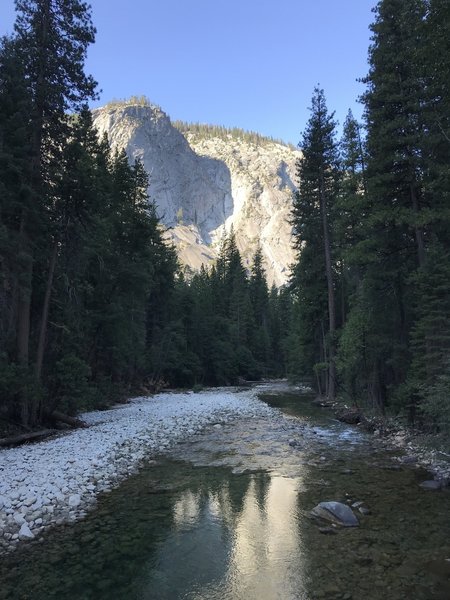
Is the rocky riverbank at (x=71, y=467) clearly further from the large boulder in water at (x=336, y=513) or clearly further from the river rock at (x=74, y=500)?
the large boulder in water at (x=336, y=513)

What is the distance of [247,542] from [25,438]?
936cm

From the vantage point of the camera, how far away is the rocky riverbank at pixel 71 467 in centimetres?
730

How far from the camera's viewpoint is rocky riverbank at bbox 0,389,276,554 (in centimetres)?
730

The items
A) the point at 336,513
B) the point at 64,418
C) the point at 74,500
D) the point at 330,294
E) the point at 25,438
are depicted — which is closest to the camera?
the point at 336,513

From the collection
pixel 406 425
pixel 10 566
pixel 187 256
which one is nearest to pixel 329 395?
pixel 406 425

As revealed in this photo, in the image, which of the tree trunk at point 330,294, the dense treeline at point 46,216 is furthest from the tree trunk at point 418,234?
the dense treeline at point 46,216

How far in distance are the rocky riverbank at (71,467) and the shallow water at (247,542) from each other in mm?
451


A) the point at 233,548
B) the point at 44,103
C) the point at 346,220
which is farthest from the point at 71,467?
the point at 346,220

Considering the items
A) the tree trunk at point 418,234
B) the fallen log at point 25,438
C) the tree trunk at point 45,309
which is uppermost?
the tree trunk at point 418,234

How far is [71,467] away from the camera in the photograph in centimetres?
1004

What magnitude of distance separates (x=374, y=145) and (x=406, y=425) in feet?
34.1

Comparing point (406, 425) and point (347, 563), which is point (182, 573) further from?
point (406, 425)

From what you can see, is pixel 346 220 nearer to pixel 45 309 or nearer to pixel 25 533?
pixel 45 309

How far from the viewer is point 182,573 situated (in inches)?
224
